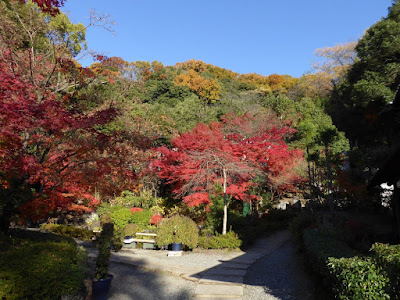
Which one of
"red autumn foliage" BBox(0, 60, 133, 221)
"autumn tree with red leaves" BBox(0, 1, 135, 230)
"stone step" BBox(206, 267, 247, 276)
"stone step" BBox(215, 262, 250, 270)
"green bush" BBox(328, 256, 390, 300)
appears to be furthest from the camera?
"stone step" BBox(215, 262, 250, 270)

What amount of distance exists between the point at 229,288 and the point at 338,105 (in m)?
20.2

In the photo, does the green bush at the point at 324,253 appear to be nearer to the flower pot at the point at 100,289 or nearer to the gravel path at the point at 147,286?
the gravel path at the point at 147,286

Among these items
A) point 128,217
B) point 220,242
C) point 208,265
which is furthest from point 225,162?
point 128,217

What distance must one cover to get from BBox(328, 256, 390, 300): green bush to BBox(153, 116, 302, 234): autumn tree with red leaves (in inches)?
278

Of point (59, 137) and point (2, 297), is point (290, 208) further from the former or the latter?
point (2, 297)

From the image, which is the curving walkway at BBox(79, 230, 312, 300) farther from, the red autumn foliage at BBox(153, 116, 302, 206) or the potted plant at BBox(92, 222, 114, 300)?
the red autumn foliage at BBox(153, 116, 302, 206)

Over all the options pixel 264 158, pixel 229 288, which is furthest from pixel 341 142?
pixel 229 288

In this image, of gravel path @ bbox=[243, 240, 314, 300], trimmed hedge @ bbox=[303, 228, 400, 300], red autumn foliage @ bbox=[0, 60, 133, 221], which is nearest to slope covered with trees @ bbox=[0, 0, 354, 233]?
red autumn foliage @ bbox=[0, 60, 133, 221]

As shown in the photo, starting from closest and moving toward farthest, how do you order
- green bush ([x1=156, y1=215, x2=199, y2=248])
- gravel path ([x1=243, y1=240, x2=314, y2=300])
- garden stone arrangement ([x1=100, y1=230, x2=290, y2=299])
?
1. gravel path ([x1=243, y1=240, x2=314, y2=300])
2. garden stone arrangement ([x1=100, y1=230, x2=290, y2=299])
3. green bush ([x1=156, y1=215, x2=199, y2=248])

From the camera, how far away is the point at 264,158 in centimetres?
1530

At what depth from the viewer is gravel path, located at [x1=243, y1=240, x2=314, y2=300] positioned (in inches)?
224

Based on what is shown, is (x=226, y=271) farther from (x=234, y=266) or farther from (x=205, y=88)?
(x=205, y=88)

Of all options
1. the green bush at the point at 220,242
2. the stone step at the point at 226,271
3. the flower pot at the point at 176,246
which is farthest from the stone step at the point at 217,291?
the green bush at the point at 220,242

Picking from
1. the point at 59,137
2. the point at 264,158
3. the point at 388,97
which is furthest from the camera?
the point at 264,158
